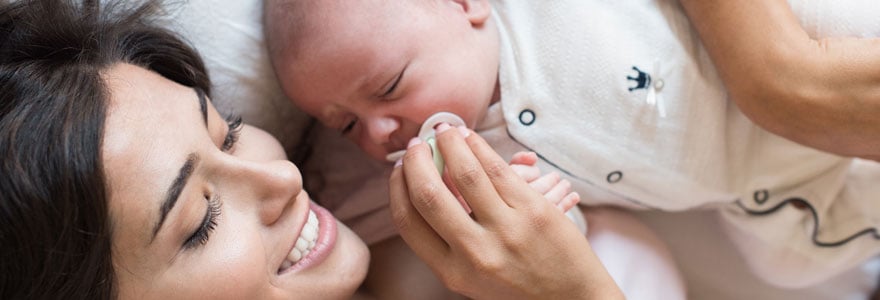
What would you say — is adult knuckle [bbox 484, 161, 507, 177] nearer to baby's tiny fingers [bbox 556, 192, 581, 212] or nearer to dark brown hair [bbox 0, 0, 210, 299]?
baby's tiny fingers [bbox 556, 192, 581, 212]

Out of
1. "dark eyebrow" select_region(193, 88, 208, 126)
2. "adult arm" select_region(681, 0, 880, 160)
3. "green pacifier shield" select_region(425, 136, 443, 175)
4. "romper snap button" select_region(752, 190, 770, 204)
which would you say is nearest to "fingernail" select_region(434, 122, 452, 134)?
"green pacifier shield" select_region(425, 136, 443, 175)

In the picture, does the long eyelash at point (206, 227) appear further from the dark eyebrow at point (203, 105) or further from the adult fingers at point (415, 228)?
the adult fingers at point (415, 228)

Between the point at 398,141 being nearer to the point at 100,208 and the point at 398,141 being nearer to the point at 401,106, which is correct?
the point at 401,106

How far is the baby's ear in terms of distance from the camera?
1272 mm

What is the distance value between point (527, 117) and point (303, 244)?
0.47 metres

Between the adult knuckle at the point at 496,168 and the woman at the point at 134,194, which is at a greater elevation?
the adult knuckle at the point at 496,168

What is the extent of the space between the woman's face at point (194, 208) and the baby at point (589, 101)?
23cm

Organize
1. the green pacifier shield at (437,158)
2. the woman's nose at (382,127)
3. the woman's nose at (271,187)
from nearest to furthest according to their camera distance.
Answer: the woman's nose at (271,187) < the green pacifier shield at (437,158) < the woman's nose at (382,127)

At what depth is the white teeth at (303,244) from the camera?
103 cm

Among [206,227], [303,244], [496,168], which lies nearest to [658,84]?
[496,168]

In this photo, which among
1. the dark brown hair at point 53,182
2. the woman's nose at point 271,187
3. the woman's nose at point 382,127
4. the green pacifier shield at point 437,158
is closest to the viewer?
the dark brown hair at point 53,182

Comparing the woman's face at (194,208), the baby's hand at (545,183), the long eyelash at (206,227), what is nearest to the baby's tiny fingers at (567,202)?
the baby's hand at (545,183)

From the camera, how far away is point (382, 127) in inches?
47.3

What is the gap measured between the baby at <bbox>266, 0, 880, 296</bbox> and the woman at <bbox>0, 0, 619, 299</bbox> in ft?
0.71
